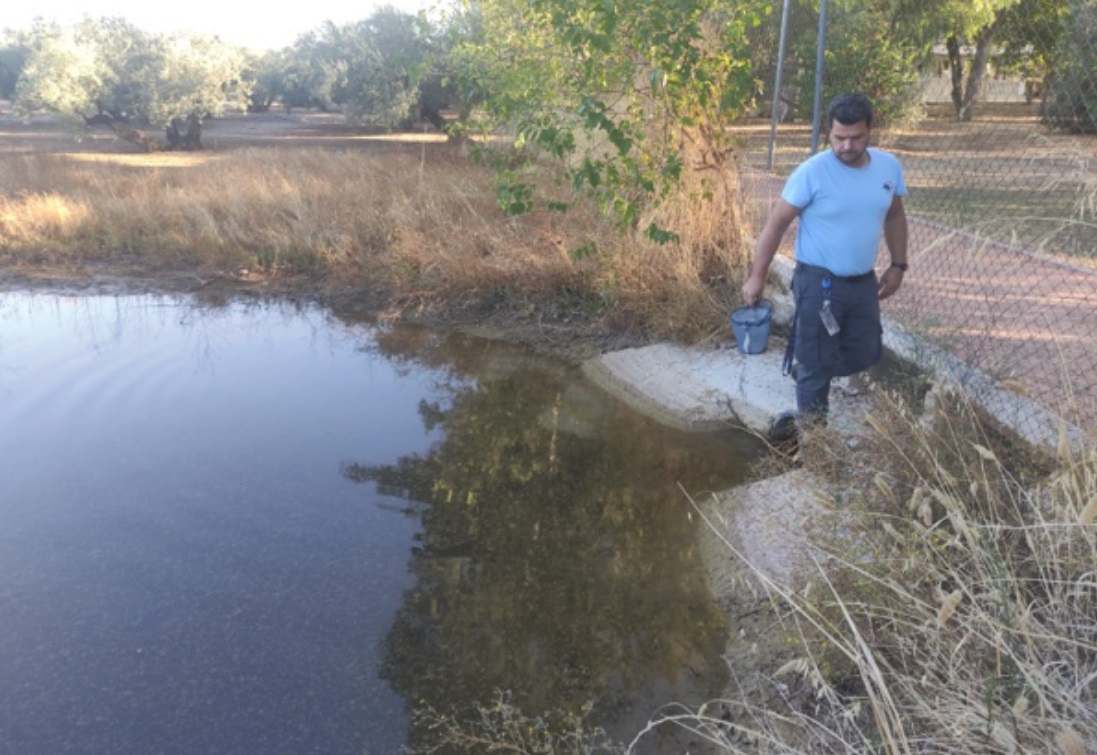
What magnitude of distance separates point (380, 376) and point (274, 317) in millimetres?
2366

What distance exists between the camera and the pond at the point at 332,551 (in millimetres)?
3570

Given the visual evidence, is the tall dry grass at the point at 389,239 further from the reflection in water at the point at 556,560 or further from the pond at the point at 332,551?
the reflection in water at the point at 556,560

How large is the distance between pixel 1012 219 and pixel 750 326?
1.93 m

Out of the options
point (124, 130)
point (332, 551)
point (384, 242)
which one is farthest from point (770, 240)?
point (124, 130)

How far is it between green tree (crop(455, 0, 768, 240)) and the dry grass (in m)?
3.33

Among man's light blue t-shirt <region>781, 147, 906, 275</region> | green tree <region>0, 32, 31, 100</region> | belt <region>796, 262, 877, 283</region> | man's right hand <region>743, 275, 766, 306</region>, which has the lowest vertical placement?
man's right hand <region>743, 275, 766, 306</region>

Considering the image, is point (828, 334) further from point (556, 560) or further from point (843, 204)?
point (556, 560)

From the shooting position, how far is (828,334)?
438 centimetres

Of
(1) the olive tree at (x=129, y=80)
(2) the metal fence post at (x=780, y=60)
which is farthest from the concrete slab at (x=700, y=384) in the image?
(1) the olive tree at (x=129, y=80)

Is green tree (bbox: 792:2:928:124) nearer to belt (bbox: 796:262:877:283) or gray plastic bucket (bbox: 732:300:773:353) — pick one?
gray plastic bucket (bbox: 732:300:773:353)

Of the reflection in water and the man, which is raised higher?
the man

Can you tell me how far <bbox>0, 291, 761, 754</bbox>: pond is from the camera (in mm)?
3570

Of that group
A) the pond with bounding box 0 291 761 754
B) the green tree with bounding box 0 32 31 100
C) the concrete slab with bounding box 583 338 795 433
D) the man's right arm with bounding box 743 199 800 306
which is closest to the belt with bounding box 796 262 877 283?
the man's right arm with bounding box 743 199 800 306

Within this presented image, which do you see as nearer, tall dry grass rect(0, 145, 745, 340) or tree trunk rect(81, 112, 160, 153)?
tall dry grass rect(0, 145, 745, 340)
